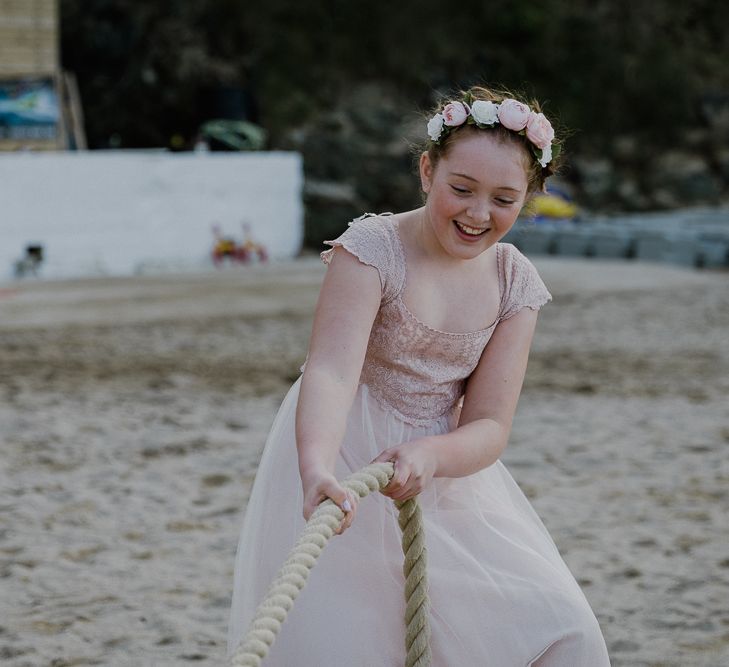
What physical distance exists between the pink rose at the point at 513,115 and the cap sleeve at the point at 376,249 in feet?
0.93

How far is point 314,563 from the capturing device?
1.67 m

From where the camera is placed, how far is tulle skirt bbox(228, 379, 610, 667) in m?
2.01

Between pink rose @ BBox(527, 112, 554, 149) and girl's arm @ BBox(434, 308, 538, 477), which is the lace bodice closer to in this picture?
girl's arm @ BBox(434, 308, 538, 477)

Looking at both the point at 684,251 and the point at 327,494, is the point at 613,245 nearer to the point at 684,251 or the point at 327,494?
the point at 684,251

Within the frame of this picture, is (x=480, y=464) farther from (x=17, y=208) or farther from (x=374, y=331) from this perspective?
(x=17, y=208)

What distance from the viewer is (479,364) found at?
2.19 m

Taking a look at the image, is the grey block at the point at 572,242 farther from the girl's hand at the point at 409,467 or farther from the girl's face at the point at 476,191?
the girl's hand at the point at 409,467

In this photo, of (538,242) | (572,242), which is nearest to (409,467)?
(572,242)

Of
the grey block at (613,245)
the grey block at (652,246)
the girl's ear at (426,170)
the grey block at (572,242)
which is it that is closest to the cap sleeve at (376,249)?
the girl's ear at (426,170)

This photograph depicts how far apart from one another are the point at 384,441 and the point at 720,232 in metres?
13.0

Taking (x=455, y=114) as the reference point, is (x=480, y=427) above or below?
below

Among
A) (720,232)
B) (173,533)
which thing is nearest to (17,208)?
(720,232)

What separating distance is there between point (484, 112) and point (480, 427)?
1.75ft

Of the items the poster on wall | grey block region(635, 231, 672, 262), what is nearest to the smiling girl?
grey block region(635, 231, 672, 262)
